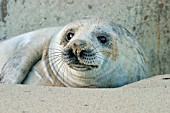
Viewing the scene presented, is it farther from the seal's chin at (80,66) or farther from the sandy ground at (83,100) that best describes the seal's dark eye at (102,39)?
the sandy ground at (83,100)

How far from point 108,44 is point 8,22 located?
181cm

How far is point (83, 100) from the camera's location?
3598 mm

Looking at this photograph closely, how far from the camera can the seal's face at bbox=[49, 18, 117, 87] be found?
4.80 meters

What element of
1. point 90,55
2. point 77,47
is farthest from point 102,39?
point 77,47

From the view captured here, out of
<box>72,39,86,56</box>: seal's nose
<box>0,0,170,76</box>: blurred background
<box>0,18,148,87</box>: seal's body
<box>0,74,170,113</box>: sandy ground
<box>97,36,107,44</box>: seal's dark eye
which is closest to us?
<box>0,74,170,113</box>: sandy ground

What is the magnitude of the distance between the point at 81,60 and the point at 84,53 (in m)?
0.06

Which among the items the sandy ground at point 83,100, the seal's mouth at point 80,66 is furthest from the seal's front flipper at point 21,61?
the sandy ground at point 83,100

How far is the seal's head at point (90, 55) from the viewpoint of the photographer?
4.82 meters

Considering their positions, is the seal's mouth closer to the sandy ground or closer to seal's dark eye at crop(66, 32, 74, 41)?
seal's dark eye at crop(66, 32, 74, 41)

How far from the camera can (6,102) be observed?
348 centimetres

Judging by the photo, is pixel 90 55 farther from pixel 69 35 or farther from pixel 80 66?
pixel 69 35

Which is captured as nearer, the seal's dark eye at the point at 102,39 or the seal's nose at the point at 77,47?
the seal's nose at the point at 77,47

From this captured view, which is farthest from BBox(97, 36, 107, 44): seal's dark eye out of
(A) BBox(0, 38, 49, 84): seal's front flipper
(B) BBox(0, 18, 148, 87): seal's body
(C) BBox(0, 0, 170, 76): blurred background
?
(C) BBox(0, 0, 170, 76): blurred background

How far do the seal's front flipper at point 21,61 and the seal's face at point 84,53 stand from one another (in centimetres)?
16
